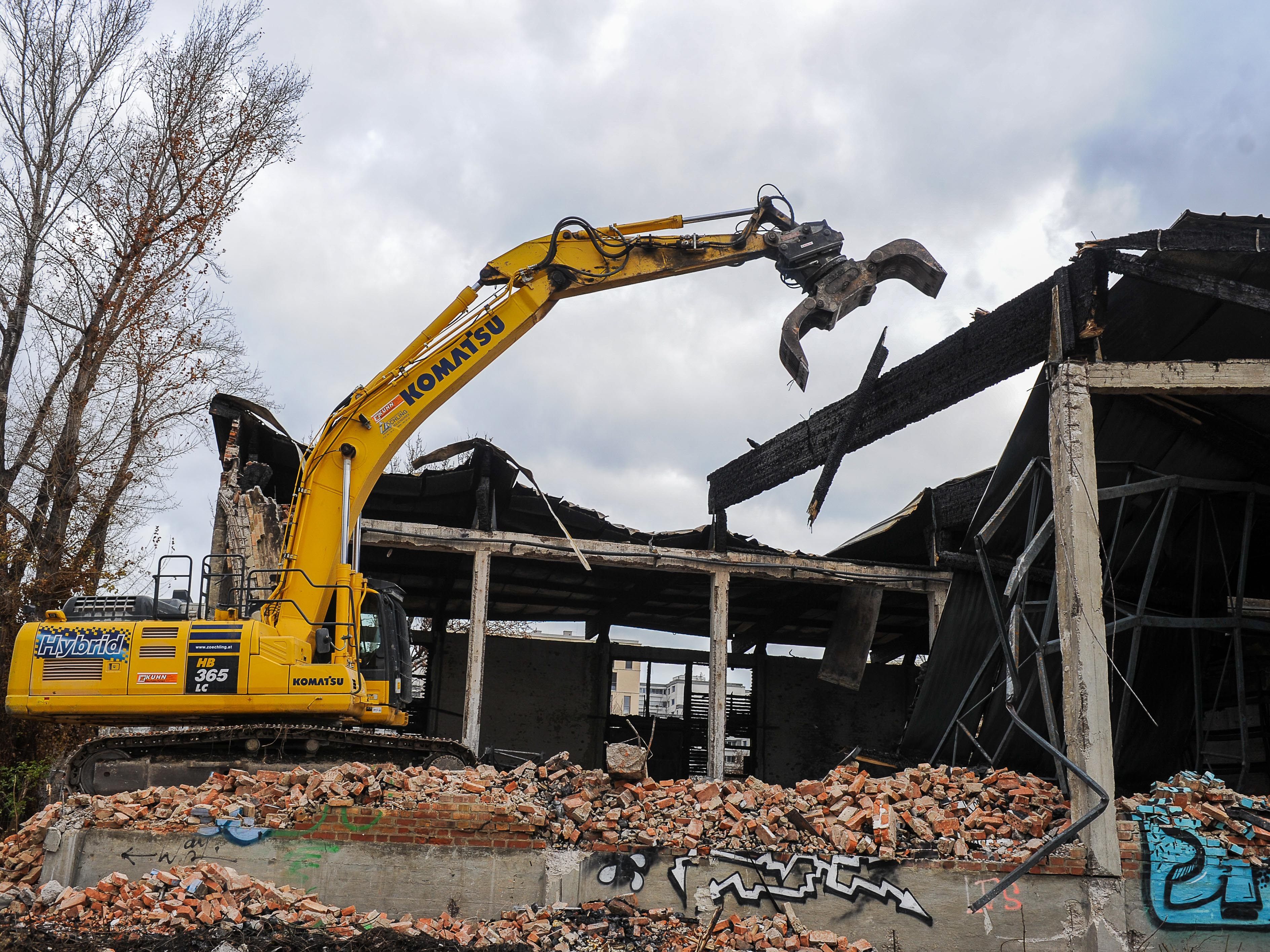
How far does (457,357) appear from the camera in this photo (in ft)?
32.9

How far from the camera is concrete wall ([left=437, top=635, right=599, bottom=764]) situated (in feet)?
59.0

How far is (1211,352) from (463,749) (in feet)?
25.8

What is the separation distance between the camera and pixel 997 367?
880cm

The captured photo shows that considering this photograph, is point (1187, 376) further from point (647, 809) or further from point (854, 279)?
point (647, 809)

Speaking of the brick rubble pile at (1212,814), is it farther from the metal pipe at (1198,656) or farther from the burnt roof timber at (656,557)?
the burnt roof timber at (656,557)

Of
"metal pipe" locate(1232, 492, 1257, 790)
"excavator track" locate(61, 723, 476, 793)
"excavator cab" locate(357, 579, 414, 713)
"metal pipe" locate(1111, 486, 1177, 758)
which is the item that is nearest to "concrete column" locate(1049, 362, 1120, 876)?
"metal pipe" locate(1111, 486, 1177, 758)

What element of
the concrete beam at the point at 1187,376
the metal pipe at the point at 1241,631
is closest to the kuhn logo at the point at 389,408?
the concrete beam at the point at 1187,376

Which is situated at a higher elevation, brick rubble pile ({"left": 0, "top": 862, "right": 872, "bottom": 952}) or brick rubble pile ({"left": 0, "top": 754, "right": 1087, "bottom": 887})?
brick rubble pile ({"left": 0, "top": 754, "right": 1087, "bottom": 887})

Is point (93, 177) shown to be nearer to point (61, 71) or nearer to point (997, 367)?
point (61, 71)

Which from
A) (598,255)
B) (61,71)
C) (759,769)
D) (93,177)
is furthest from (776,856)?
(61,71)

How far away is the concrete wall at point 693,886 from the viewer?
687 cm

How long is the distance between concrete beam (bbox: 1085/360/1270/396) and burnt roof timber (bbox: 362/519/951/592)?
22.6 feet

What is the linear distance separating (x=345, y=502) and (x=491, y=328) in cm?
222

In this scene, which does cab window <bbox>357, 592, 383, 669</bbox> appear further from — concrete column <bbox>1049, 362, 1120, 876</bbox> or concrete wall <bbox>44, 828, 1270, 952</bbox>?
concrete column <bbox>1049, 362, 1120, 876</bbox>
